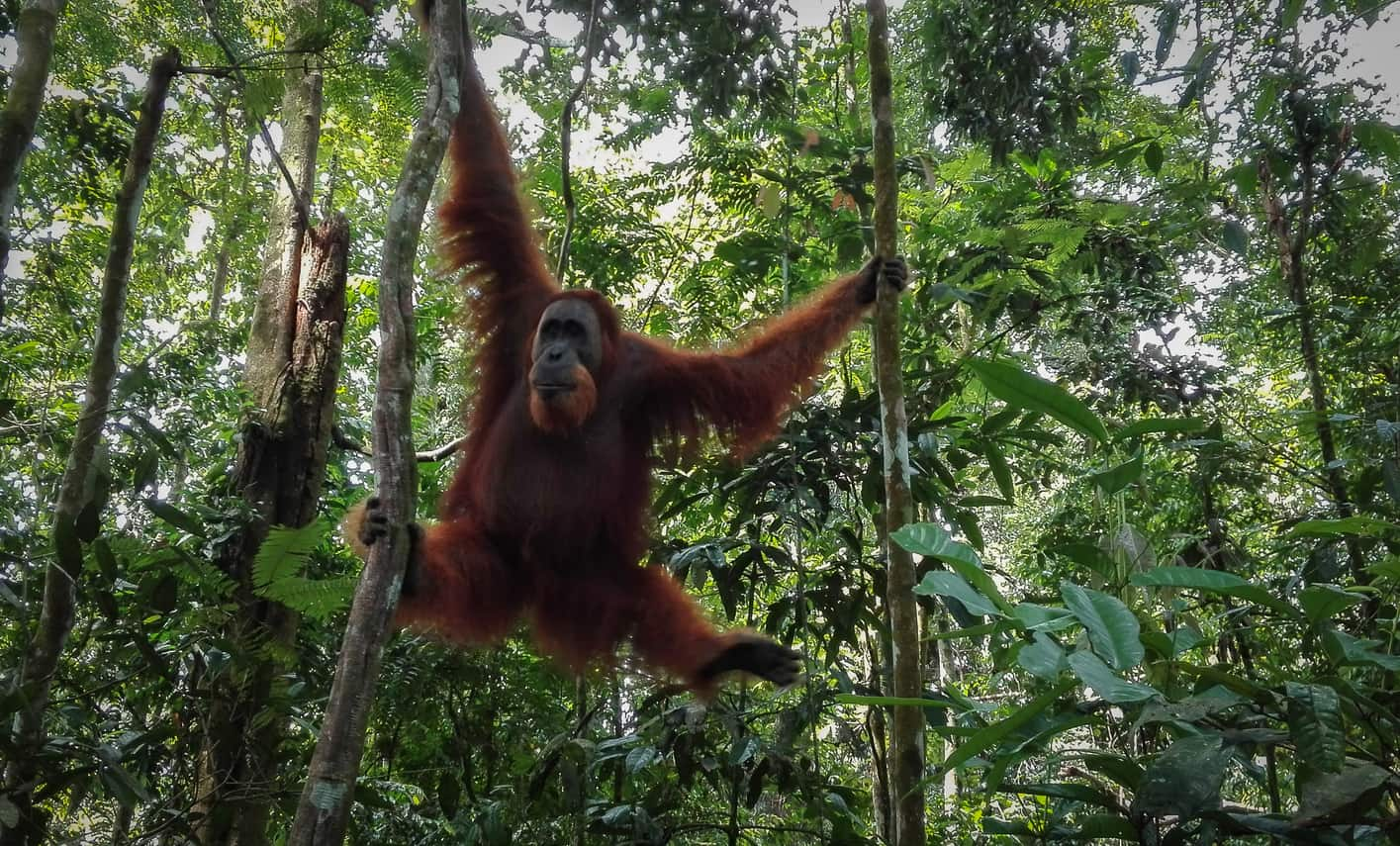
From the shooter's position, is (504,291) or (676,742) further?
(504,291)

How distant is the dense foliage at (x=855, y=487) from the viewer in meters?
1.62

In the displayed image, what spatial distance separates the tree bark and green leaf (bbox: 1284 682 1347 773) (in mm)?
1478

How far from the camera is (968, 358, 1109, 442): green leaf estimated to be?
1641 mm

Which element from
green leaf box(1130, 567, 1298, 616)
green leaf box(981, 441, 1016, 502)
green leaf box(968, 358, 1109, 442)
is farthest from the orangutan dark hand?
green leaf box(1130, 567, 1298, 616)

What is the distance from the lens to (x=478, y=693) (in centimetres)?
376

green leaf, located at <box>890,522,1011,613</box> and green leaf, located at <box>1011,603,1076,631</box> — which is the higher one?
green leaf, located at <box>890,522,1011,613</box>

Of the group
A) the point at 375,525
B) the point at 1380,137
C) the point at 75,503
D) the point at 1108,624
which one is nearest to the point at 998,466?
the point at 1380,137

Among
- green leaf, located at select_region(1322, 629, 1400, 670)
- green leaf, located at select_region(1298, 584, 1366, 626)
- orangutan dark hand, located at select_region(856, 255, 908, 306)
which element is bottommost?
green leaf, located at select_region(1322, 629, 1400, 670)

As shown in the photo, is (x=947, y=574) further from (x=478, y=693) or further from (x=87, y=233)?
(x=87, y=233)

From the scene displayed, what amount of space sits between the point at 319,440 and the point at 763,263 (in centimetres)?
204

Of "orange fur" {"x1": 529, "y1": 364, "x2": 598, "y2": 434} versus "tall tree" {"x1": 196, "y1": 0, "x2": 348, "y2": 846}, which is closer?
"tall tree" {"x1": 196, "y1": 0, "x2": 348, "y2": 846}

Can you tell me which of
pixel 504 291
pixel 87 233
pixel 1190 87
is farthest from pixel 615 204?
pixel 87 233

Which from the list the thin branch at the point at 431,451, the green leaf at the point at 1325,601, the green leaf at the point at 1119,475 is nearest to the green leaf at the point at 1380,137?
the green leaf at the point at 1119,475

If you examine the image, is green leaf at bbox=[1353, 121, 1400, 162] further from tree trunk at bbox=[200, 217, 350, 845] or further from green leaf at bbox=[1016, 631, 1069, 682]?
tree trunk at bbox=[200, 217, 350, 845]
